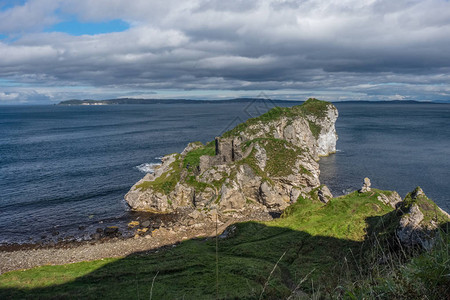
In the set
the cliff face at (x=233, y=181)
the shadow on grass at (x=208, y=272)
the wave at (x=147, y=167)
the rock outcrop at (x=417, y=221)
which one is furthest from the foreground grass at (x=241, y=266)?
the wave at (x=147, y=167)

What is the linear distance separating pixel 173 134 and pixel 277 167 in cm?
8933

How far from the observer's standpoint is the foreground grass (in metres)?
21.8

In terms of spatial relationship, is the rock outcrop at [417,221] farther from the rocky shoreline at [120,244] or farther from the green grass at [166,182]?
the green grass at [166,182]

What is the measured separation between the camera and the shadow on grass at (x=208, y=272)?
2156cm

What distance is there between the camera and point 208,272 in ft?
82.7

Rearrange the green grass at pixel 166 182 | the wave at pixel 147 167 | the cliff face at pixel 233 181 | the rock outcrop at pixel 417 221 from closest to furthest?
the rock outcrop at pixel 417 221 < the cliff face at pixel 233 181 < the green grass at pixel 166 182 < the wave at pixel 147 167

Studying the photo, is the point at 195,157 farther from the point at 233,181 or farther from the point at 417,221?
the point at 417,221

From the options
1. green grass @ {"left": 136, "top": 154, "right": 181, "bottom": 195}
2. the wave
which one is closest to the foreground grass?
green grass @ {"left": 136, "top": 154, "right": 181, "bottom": 195}

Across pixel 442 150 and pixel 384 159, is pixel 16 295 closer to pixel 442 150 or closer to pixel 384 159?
pixel 384 159

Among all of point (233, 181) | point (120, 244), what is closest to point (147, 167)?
point (233, 181)

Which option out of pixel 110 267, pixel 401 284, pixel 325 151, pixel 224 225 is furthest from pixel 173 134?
pixel 401 284

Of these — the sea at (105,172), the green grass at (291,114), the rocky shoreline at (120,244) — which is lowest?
the rocky shoreline at (120,244)

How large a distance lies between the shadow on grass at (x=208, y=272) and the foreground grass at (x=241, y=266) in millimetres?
71

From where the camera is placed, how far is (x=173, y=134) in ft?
448
